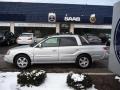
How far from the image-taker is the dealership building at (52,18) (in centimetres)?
4172

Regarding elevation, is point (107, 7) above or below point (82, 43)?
above

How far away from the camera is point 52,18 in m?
41.8

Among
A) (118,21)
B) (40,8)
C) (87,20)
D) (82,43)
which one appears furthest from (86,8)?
(118,21)

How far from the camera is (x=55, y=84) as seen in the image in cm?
845

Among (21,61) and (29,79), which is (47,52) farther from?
(29,79)

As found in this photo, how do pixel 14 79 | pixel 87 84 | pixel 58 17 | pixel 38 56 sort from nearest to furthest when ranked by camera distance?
pixel 87 84 → pixel 14 79 → pixel 38 56 → pixel 58 17

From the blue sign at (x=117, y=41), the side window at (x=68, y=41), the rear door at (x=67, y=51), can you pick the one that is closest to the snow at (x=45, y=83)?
the blue sign at (x=117, y=41)

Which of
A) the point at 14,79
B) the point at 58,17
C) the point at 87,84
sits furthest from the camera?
the point at 58,17

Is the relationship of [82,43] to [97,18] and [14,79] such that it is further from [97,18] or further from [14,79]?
[97,18]

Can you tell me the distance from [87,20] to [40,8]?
7560mm

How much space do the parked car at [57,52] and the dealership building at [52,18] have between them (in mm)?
29186

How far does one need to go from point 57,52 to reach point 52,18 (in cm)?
2949

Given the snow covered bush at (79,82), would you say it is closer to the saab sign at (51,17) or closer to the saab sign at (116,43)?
the saab sign at (116,43)

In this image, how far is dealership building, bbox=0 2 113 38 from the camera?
4172cm
